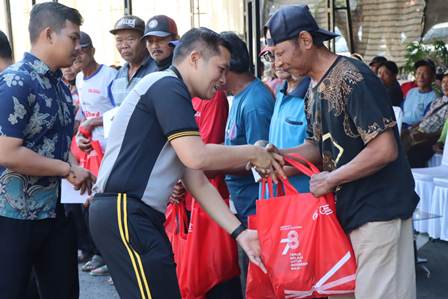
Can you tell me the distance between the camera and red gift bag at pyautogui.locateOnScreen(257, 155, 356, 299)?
2.48 meters

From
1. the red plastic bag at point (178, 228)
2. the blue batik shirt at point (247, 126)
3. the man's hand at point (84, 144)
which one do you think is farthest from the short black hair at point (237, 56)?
the man's hand at point (84, 144)

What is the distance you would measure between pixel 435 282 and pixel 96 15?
9029mm

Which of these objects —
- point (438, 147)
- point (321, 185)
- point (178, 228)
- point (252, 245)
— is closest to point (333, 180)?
point (321, 185)

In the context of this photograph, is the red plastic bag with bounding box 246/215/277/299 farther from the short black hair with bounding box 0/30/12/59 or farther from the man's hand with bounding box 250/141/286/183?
the short black hair with bounding box 0/30/12/59

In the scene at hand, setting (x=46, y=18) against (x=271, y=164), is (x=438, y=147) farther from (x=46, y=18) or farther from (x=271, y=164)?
(x=46, y=18)

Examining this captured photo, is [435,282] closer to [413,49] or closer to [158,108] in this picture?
[158,108]

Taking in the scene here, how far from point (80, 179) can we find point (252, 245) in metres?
0.86

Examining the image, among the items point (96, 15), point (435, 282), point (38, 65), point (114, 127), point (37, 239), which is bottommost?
point (435, 282)

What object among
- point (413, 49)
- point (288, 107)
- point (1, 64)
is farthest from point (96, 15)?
point (288, 107)

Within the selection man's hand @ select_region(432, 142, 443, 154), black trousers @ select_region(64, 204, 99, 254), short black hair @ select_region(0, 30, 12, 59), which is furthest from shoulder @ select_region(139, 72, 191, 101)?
man's hand @ select_region(432, 142, 443, 154)

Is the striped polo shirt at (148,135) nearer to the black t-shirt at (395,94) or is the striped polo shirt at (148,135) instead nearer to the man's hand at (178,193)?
the man's hand at (178,193)

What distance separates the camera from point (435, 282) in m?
4.91

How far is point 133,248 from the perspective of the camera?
2365mm

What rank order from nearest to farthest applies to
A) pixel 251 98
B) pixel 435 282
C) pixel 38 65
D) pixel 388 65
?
pixel 38 65 < pixel 251 98 < pixel 435 282 < pixel 388 65
